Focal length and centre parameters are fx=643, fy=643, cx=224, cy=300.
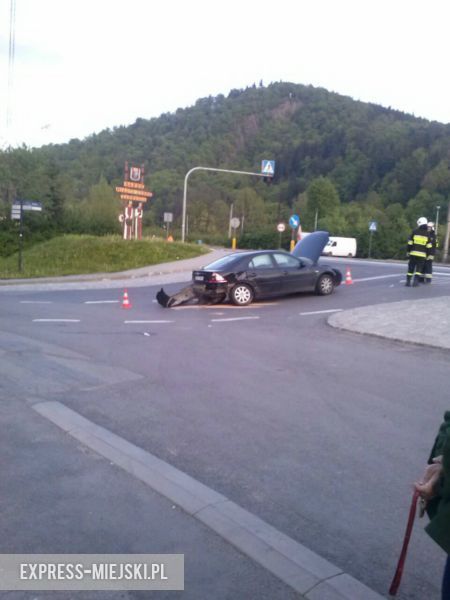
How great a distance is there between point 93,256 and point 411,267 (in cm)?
1823

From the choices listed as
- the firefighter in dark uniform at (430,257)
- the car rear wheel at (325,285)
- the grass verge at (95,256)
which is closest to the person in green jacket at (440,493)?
the car rear wheel at (325,285)

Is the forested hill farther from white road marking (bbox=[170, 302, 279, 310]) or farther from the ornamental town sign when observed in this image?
white road marking (bbox=[170, 302, 279, 310])

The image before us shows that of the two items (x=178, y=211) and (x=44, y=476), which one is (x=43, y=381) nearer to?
(x=44, y=476)

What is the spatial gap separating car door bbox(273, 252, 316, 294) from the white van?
37795 millimetres

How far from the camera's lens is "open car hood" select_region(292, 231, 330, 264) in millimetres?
20812

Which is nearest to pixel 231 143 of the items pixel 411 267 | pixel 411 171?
pixel 411 171

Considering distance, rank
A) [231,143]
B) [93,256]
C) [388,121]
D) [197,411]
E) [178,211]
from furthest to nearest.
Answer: [388,121] → [231,143] → [178,211] → [93,256] → [197,411]

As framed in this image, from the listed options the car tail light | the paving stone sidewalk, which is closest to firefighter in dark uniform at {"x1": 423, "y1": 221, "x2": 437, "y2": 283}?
the paving stone sidewalk

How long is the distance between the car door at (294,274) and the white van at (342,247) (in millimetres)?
37795

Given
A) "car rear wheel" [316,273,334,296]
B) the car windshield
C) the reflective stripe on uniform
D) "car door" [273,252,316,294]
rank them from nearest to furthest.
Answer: the car windshield → "car door" [273,252,316,294] → "car rear wheel" [316,273,334,296] → the reflective stripe on uniform

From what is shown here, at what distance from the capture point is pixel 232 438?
610 centimetres

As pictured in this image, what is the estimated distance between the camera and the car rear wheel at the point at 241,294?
1697 centimetres

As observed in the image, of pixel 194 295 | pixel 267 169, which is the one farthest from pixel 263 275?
pixel 267 169

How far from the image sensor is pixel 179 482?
16.3ft
